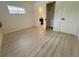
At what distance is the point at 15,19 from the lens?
274 inches

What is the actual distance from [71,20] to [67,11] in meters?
0.62

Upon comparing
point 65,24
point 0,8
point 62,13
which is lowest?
point 65,24

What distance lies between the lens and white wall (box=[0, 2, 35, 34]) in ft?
19.0

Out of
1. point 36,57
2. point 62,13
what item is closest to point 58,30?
point 62,13

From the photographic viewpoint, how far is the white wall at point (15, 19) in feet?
19.0

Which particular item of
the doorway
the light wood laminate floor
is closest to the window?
the doorway

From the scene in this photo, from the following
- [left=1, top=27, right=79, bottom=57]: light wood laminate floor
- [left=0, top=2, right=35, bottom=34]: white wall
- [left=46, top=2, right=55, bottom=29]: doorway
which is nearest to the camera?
[left=1, top=27, right=79, bottom=57]: light wood laminate floor

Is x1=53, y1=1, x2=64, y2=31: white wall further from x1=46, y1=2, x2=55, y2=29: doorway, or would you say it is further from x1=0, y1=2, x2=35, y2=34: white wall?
x1=0, y1=2, x2=35, y2=34: white wall

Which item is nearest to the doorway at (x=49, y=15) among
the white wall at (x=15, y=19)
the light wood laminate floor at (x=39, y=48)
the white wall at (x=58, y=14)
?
the white wall at (x=15, y=19)

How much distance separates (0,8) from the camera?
554 centimetres

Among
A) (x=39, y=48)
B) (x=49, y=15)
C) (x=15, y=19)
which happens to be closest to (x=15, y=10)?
(x=15, y=19)

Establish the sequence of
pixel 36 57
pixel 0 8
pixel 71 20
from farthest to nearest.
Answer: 1. pixel 71 20
2. pixel 0 8
3. pixel 36 57

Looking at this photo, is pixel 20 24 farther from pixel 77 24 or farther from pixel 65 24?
pixel 77 24

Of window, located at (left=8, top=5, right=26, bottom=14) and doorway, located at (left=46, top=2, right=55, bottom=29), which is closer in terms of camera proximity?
window, located at (left=8, top=5, right=26, bottom=14)
